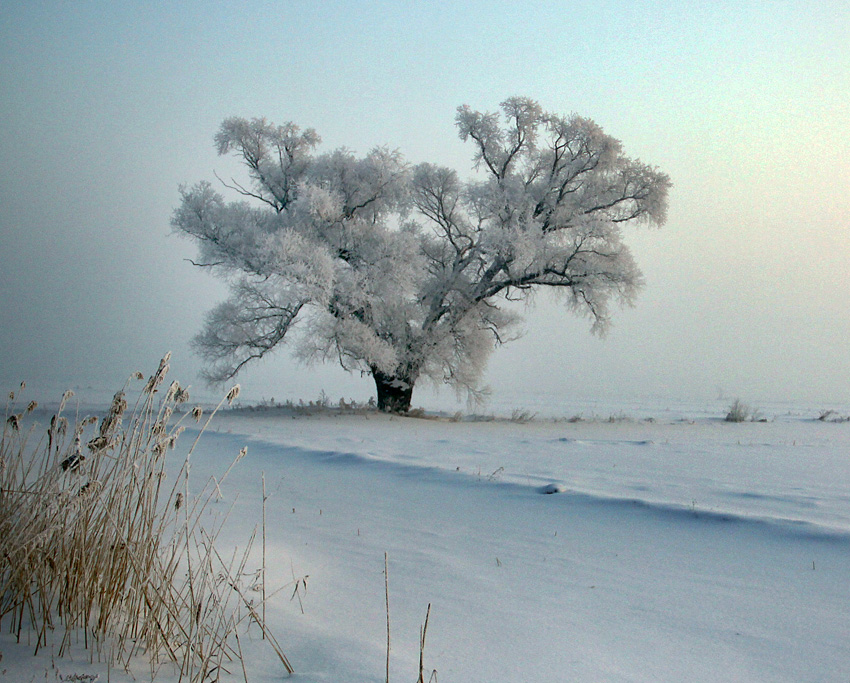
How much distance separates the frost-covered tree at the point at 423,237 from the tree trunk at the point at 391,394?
0.16ft

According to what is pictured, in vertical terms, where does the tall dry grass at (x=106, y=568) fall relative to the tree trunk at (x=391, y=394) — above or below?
below

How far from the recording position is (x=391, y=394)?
15.5m

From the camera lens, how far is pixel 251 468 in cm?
662

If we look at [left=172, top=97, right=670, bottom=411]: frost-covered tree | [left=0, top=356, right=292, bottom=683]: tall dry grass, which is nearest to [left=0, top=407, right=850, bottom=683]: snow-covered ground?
[left=0, top=356, right=292, bottom=683]: tall dry grass

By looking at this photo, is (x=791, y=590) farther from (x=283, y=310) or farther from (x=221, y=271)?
(x=221, y=271)

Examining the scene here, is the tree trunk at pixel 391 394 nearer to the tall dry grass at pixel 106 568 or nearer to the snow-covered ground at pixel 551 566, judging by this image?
the snow-covered ground at pixel 551 566

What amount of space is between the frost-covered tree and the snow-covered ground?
714cm

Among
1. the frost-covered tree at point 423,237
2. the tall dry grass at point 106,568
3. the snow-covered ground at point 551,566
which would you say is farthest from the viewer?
the frost-covered tree at point 423,237

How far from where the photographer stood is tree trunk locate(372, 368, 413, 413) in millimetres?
15336

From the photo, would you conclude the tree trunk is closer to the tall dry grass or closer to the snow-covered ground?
the snow-covered ground

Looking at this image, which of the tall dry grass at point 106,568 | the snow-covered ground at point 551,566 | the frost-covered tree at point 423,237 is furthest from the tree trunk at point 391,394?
the tall dry grass at point 106,568

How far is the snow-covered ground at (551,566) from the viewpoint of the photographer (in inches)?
83.0

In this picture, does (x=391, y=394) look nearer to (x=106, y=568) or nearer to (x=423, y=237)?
(x=423, y=237)

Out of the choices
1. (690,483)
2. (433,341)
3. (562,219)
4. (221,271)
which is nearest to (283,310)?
(221,271)
